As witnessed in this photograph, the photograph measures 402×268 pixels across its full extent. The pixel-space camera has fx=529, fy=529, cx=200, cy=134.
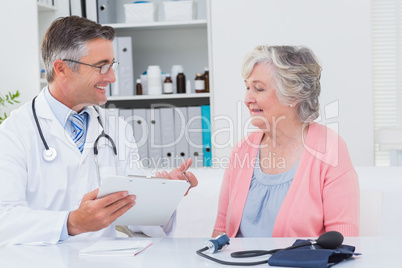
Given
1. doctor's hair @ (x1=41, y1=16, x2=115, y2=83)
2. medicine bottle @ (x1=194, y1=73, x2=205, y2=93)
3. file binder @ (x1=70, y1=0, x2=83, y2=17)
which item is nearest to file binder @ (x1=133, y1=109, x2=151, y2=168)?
medicine bottle @ (x1=194, y1=73, x2=205, y2=93)

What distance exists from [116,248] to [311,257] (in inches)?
18.7

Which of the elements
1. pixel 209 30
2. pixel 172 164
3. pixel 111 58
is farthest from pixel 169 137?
pixel 111 58

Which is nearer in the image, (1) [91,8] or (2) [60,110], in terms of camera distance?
(2) [60,110]

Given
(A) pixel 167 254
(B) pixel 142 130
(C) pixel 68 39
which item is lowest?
(A) pixel 167 254

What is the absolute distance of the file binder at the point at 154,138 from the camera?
342cm

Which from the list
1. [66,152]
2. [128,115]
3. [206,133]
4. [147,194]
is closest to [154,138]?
[128,115]

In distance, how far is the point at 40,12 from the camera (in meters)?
3.59

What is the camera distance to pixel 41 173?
5.57ft

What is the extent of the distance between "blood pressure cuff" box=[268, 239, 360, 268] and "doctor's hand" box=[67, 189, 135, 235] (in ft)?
1.40

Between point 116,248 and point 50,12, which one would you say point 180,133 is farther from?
point 116,248

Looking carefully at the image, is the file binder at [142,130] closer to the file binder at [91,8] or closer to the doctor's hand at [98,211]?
the file binder at [91,8]

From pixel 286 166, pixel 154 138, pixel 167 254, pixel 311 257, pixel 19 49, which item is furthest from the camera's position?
pixel 154 138

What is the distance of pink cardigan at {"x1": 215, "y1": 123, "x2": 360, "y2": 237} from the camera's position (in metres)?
1.65

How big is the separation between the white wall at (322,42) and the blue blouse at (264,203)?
1.50m
